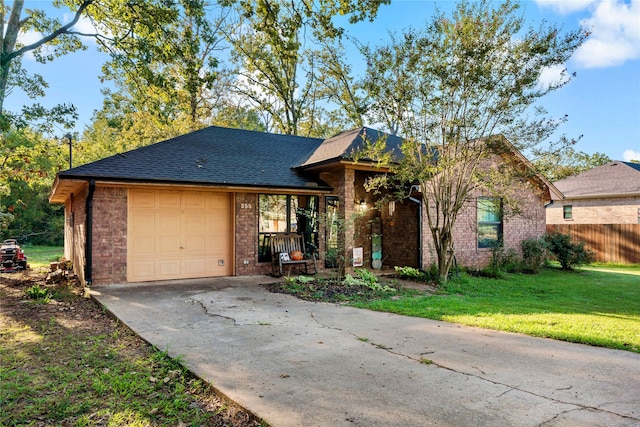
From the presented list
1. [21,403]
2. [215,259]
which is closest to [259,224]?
[215,259]

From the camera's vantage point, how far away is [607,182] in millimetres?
21484

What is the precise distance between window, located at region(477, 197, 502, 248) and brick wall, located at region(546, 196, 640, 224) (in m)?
11.6

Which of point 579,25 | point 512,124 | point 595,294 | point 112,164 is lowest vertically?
point 595,294

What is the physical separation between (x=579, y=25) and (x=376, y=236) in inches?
285

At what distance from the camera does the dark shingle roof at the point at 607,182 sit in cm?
2017

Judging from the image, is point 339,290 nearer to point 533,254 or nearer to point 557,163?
point 557,163

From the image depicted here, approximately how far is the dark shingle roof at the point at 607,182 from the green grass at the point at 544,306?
10.7 m

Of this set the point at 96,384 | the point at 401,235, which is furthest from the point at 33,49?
the point at 401,235

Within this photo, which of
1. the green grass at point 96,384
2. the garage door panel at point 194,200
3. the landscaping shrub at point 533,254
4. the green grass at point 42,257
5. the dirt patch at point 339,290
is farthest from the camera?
the green grass at point 42,257

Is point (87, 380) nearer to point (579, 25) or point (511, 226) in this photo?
point (579, 25)

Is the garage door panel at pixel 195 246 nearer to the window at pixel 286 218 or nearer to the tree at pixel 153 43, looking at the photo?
the window at pixel 286 218

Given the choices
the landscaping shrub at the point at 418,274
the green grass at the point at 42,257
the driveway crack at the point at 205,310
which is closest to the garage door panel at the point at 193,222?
the driveway crack at the point at 205,310

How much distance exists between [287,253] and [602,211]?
63.7ft

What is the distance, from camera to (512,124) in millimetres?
Result: 8898
